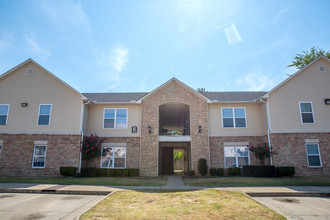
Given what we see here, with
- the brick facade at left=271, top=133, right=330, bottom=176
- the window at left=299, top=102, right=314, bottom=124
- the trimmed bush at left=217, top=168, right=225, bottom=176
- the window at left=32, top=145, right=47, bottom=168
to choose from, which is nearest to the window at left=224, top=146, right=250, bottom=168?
the trimmed bush at left=217, top=168, right=225, bottom=176

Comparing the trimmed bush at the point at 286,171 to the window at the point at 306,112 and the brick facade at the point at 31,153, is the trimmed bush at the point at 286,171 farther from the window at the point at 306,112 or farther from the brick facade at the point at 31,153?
the brick facade at the point at 31,153

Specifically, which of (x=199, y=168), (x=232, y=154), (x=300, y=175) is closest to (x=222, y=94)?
(x=232, y=154)

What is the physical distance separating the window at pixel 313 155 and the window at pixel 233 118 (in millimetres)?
4678

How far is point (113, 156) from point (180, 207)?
1146 cm

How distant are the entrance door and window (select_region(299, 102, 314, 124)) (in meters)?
12.0

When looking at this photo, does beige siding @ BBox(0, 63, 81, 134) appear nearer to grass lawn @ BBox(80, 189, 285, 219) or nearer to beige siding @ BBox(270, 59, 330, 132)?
grass lawn @ BBox(80, 189, 285, 219)

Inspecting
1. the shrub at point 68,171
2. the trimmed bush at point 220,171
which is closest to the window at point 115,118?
the shrub at point 68,171

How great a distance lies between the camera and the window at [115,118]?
18.1 meters

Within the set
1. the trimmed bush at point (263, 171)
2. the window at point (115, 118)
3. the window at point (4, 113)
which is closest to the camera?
the trimmed bush at point (263, 171)

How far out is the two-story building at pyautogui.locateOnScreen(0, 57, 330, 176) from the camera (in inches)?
640

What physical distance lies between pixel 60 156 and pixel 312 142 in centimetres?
1810

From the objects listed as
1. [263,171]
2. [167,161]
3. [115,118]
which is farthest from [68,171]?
[263,171]

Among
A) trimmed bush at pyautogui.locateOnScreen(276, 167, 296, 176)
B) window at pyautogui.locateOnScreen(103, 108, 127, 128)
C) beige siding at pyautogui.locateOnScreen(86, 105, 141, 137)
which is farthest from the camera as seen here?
window at pyautogui.locateOnScreen(103, 108, 127, 128)

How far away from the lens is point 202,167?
16656 millimetres
